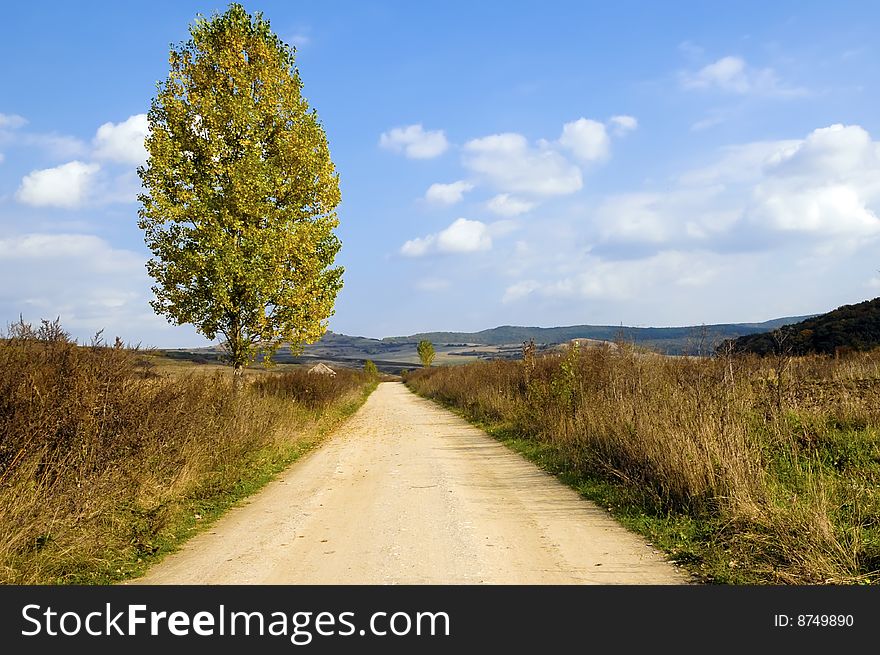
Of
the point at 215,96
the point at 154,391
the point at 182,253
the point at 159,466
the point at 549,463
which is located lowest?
the point at 549,463

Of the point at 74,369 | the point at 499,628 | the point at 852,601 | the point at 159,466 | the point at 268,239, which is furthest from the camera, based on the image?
the point at 268,239

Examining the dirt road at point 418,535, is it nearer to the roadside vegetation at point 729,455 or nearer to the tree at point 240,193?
the roadside vegetation at point 729,455

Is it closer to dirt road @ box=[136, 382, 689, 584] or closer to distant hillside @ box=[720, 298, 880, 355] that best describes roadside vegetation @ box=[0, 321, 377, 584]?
dirt road @ box=[136, 382, 689, 584]

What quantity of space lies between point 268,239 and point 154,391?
679cm

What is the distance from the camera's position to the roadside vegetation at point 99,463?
21.1 ft

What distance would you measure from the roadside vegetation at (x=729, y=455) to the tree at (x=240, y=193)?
7564mm

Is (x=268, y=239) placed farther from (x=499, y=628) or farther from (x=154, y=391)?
(x=499, y=628)

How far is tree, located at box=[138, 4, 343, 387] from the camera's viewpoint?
639 inches

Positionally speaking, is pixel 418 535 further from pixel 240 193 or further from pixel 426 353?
pixel 426 353

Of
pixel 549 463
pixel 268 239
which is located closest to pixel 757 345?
pixel 549 463

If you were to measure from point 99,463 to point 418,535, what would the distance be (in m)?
4.15

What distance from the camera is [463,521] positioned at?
8.32 m

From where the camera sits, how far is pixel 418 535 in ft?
25.1

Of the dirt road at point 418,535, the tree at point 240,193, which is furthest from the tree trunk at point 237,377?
the dirt road at point 418,535
